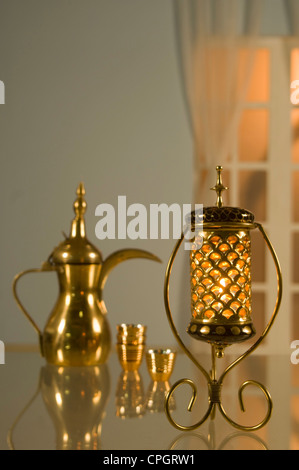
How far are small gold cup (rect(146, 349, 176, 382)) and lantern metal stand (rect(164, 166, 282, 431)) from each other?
0.24m

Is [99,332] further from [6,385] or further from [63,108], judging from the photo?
[63,108]

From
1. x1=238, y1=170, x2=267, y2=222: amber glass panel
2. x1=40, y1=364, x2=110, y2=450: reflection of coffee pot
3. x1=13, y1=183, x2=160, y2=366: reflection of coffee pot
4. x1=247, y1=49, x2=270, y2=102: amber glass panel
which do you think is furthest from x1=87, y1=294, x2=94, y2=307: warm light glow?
x1=247, y1=49, x2=270, y2=102: amber glass panel

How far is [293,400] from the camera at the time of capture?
32.6 inches

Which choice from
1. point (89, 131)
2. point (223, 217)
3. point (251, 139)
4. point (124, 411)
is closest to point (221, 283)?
point (223, 217)

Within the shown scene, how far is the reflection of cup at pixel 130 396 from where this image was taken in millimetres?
738

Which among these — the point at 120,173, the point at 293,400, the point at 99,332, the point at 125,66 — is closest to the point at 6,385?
the point at 99,332

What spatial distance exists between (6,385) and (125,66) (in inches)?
94.5

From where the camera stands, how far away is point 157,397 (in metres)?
0.84

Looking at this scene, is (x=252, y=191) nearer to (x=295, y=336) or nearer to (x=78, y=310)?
(x=295, y=336)

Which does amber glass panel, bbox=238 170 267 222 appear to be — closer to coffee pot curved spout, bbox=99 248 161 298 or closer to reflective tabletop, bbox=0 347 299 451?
coffee pot curved spout, bbox=99 248 161 298

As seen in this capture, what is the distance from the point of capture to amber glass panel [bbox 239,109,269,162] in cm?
377

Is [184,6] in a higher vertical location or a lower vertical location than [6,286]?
higher

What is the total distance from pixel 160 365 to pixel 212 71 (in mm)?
2328

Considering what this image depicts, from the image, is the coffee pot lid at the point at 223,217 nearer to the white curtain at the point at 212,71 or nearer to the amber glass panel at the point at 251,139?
the white curtain at the point at 212,71
